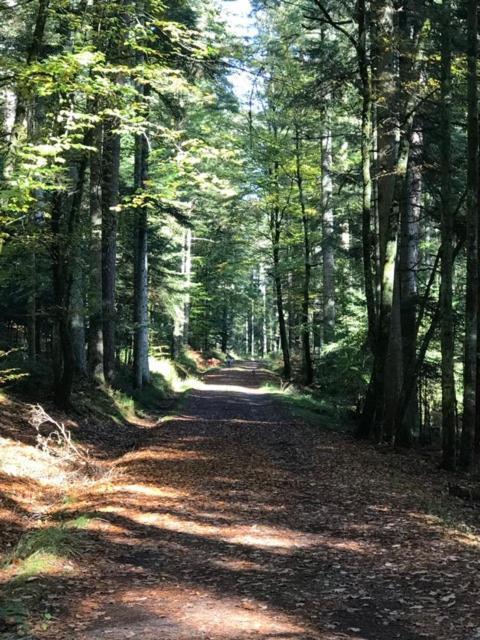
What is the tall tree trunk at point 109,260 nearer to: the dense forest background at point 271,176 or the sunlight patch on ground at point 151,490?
the dense forest background at point 271,176

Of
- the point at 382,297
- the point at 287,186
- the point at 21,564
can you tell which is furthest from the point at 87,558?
the point at 287,186

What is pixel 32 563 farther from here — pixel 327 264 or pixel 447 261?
pixel 327 264

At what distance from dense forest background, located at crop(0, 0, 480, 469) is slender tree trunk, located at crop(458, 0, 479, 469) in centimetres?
4

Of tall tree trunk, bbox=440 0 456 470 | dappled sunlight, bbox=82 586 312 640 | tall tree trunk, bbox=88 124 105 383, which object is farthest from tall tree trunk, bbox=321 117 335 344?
dappled sunlight, bbox=82 586 312 640

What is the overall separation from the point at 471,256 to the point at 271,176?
17.7 m

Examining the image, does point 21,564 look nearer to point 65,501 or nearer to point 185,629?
point 185,629

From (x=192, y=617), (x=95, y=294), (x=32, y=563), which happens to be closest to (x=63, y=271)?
(x=95, y=294)

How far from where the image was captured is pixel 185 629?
4320 millimetres

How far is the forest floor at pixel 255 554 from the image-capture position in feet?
14.8

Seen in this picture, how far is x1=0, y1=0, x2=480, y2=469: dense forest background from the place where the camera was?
10.0 metres

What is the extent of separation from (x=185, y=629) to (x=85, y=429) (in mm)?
9295

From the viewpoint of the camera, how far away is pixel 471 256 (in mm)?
11484

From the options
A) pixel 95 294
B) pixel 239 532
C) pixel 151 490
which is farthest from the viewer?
pixel 95 294

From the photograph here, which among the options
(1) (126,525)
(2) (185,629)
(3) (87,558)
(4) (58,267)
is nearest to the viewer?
(2) (185,629)
